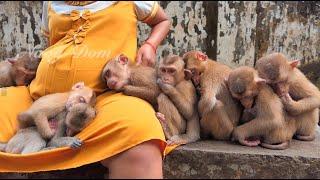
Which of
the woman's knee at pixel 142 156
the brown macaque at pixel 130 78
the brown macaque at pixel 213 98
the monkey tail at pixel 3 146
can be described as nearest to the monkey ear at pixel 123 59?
the brown macaque at pixel 130 78

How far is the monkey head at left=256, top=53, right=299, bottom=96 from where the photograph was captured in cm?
368

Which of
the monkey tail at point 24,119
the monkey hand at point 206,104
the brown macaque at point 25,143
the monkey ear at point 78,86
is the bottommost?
the brown macaque at point 25,143

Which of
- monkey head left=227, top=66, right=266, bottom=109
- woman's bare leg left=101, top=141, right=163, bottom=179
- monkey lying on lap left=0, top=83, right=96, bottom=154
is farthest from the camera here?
monkey head left=227, top=66, right=266, bottom=109

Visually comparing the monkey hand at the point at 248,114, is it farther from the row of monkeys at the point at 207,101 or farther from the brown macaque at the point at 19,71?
the brown macaque at the point at 19,71

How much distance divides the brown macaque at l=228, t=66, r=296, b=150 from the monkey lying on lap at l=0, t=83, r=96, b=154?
3.01ft

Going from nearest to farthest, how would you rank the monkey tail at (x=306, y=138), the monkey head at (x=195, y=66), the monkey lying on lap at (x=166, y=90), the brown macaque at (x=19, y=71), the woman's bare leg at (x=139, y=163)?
1. the woman's bare leg at (x=139, y=163)
2. the monkey lying on lap at (x=166, y=90)
3. the monkey head at (x=195, y=66)
4. the monkey tail at (x=306, y=138)
5. the brown macaque at (x=19, y=71)

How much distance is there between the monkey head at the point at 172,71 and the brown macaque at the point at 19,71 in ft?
3.02

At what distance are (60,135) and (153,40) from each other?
953mm

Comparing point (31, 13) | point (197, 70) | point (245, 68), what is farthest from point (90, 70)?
point (31, 13)

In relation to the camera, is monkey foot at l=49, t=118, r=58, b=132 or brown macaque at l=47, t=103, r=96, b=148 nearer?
brown macaque at l=47, t=103, r=96, b=148

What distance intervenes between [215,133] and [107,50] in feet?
2.92

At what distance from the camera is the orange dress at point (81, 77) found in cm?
335

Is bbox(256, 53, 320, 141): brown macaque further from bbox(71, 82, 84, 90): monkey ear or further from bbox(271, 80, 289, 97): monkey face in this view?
bbox(71, 82, 84, 90): monkey ear

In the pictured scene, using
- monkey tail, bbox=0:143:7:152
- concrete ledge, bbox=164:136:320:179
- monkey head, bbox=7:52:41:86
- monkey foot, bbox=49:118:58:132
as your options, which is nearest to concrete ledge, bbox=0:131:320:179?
concrete ledge, bbox=164:136:320:179
